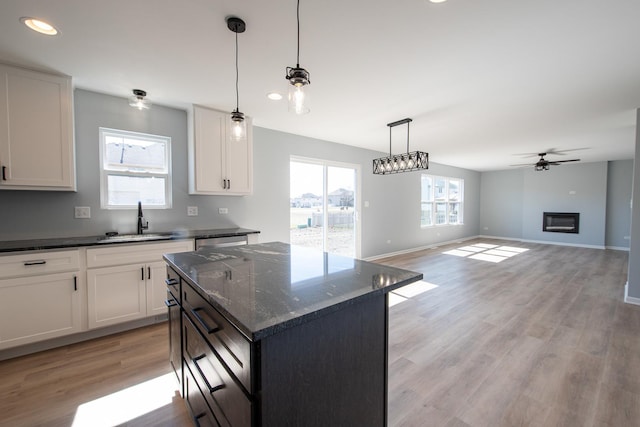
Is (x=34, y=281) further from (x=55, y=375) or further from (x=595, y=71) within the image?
(x=595, y=71)

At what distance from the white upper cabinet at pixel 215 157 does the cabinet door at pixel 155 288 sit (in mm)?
992

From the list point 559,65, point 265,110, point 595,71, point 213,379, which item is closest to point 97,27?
point 265,110

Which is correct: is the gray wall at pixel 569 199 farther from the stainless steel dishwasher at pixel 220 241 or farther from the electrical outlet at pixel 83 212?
the electrical outlet at pixel 83 212

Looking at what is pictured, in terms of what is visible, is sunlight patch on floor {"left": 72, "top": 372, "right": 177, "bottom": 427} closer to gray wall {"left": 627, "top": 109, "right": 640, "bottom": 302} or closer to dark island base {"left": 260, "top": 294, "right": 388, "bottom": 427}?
dark island base {"left": 260, "top": 294, "right": 388, "bottom": 427}

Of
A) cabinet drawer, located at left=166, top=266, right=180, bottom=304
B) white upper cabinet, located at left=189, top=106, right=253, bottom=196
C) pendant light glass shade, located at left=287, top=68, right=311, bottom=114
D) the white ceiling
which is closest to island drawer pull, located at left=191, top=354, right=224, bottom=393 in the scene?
cabinet drawer, located at left=166, top=266, right=180, bottom=304

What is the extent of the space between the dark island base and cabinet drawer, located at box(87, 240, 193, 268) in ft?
7.81

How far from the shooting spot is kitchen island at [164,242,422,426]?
83 cm

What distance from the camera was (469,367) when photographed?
206cm

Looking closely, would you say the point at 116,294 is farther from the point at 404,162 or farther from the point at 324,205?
the point at 404,162

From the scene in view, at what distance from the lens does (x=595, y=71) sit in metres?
2.34

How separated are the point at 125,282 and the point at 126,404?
3.94 feet

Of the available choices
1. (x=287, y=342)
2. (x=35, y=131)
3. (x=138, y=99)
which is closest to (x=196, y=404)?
(x=287, y=342)

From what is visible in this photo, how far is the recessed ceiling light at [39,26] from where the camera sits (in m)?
1.72

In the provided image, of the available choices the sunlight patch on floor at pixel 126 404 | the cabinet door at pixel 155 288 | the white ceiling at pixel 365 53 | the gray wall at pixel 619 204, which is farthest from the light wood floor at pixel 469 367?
the gray wall at pixel 619 204
